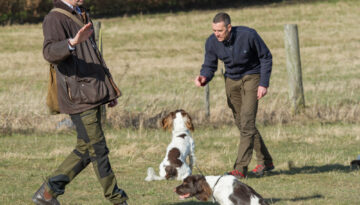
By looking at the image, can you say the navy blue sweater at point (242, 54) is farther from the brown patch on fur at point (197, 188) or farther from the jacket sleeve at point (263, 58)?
the brown patch on fur at point (197, 188)

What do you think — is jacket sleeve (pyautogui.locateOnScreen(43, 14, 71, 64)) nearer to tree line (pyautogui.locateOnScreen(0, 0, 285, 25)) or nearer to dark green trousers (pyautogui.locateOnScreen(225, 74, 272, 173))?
dark green trousers (pyautogui.locateOnScreen(225, 74, 272, 173))

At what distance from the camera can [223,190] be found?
21.9ft

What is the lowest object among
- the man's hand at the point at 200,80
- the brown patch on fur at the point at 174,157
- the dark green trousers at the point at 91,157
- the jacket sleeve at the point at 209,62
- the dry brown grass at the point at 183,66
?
the dry brown grass at the point at 183,66

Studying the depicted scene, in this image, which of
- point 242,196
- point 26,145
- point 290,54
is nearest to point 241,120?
point 242,196

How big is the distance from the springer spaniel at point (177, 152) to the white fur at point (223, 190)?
2.41 meters

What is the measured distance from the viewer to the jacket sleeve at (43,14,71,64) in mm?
6340

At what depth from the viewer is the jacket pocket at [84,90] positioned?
21.8 ft

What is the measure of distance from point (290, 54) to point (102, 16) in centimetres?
3187

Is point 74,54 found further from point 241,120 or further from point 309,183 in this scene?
point 309,183

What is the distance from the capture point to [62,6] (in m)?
6.68

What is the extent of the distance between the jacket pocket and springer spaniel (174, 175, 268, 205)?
3.87ft

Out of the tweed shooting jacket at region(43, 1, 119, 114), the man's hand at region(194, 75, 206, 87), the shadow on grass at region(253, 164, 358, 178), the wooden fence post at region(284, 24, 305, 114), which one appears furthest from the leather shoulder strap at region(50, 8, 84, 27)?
the wooden fence post at region(284, 24, 305, 114)

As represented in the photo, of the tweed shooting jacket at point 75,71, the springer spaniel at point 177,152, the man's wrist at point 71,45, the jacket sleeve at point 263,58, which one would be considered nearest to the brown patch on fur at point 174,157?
the springer spaniel at point 177,152

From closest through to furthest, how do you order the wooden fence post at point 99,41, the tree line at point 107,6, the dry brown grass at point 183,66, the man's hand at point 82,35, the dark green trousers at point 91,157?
1. the man's hand at point 82,35
2. the dark green trousers at point 91,157
3. the wooden fence post at point 99,41
4. the dry brown grass at point 183,66
5. the tree line at point 107,6
